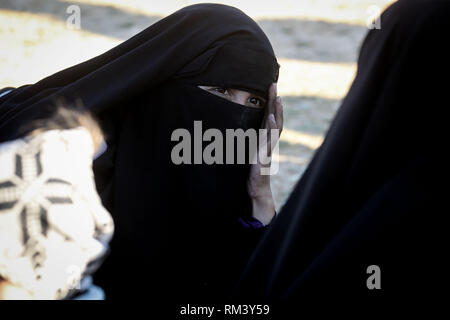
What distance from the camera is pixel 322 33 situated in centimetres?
792

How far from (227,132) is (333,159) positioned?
2.46 ft

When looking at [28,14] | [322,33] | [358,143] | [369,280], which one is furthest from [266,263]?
[28,14]

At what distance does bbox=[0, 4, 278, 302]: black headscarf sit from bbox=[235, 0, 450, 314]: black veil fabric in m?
0.63

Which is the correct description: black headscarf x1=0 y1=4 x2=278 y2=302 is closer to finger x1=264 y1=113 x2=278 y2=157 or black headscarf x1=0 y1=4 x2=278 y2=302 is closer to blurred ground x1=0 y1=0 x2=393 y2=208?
finger x1=264 y1=113 x2=278 y2=157

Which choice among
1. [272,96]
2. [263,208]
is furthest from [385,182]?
[263,208]

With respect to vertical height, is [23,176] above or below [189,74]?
below

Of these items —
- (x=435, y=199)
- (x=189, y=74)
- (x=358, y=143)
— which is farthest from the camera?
(x=189, y=74)

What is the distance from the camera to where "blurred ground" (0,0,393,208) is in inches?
212

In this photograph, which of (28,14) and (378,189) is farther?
(28,14)

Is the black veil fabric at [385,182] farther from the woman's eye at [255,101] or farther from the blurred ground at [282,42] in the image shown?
the blurred ground at [282,42]

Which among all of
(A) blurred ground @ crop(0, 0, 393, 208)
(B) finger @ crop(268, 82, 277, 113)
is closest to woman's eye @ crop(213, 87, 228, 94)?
(B) finger @ crop(268, 82, 277, 113)

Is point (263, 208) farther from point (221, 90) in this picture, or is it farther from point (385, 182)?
point (385, 182)

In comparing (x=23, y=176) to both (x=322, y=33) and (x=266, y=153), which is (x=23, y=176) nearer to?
(x=266, y=153)
